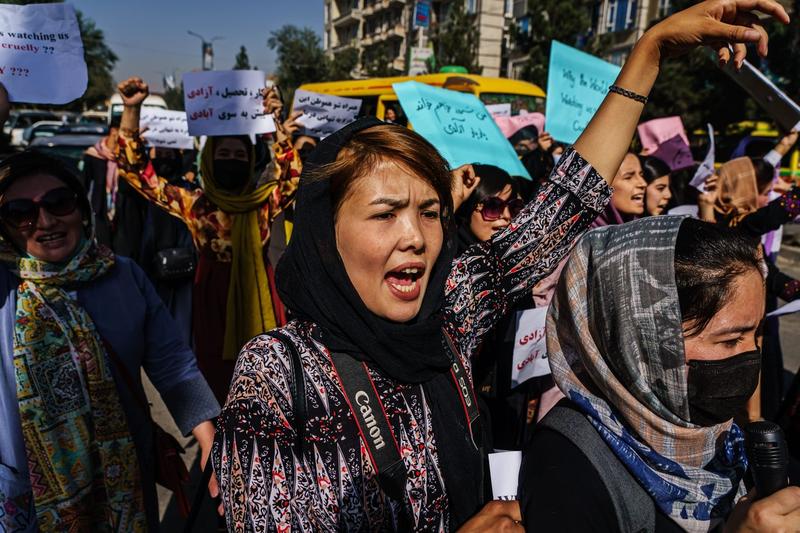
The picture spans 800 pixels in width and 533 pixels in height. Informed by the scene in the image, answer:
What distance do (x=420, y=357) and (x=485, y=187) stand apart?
6.05 ft

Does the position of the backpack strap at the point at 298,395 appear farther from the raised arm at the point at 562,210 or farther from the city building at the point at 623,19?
the city building at the point at 623,19

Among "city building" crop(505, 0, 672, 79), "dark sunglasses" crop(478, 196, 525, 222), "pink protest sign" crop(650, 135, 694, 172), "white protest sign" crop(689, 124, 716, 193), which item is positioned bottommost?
"dark sunglasses" crop(478, 196, 525, 222)

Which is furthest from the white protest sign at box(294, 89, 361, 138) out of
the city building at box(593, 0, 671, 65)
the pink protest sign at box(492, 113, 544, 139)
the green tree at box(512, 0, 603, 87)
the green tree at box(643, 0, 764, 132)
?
the city building at box(593, 0, 671, 65)

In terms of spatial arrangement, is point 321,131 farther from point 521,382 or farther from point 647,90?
point 647,90

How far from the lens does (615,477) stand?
1206 millimetres

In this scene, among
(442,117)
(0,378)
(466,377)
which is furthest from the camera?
(442,117)

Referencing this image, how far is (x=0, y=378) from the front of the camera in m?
1.73

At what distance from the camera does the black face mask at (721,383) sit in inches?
48.4

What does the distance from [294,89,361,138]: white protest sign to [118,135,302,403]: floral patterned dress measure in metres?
1.31

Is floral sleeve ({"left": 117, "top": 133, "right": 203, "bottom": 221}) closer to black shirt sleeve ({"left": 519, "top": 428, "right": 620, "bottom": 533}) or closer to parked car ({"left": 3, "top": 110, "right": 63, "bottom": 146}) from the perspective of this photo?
black shirt sleeve ({"left": 519, "top": 428, "right": 620, "bottom": 533})

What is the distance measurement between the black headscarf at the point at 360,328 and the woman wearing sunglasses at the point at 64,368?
731 millimetres

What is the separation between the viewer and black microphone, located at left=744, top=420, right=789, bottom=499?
98 centimetres

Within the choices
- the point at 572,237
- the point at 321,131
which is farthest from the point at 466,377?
the point at 321,131

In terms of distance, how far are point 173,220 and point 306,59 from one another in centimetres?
4652
